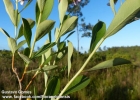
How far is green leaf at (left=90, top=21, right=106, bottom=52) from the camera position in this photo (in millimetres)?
385

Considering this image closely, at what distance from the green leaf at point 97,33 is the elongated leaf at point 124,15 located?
0.06 metres

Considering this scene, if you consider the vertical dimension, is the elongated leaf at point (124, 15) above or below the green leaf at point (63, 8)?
below

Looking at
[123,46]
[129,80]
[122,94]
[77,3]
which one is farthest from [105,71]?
[123,46]

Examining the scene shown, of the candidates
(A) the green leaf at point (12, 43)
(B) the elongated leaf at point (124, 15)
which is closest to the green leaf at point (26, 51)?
(A) the green leaf at point (12, 43)

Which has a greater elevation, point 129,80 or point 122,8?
point 122,8

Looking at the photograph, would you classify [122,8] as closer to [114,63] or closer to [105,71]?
[114,63]

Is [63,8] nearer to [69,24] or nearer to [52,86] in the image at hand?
[69,24]

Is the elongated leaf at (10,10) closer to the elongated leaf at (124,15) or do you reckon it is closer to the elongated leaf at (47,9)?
the elongated leaf at (47,9)

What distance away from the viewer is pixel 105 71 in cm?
426

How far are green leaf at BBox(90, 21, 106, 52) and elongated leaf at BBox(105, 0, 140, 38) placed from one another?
0.06 m

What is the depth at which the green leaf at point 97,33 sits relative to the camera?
0.39 metres

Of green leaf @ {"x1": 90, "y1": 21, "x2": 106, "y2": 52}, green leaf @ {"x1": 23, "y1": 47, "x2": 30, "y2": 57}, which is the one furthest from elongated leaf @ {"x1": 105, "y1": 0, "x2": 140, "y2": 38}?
green leaf @ {"x1": 23, "y1": 47, "x2": 30, "y2": 57}

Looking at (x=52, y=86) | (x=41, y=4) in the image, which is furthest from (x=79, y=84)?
(x=41, y=4)

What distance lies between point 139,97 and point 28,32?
2751mm
